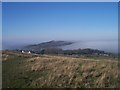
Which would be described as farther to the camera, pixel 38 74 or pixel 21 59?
pixel 21 59

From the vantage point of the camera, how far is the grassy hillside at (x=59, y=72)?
10.9 m

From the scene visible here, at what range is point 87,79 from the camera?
11.1 m

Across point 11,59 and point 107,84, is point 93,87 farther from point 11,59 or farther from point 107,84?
point 11,59

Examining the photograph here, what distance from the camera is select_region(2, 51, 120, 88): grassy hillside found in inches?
428

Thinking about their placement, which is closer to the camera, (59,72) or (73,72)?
(73,72)

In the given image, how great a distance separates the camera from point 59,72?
1205 centimetres

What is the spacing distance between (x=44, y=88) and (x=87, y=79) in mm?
1813

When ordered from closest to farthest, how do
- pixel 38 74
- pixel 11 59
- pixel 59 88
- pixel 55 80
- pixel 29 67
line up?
pixel 59 88, pixel 55 80, pixel 38 74, pixel 29 67, pixel 11 59

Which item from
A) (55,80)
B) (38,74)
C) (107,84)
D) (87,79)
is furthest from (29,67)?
(107,84)

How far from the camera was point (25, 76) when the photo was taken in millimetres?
11633

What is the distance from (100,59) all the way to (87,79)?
2.67m

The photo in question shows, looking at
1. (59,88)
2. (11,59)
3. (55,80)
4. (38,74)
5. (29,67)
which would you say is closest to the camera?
(59,88)

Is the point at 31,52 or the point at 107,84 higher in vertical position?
the point at 31,52

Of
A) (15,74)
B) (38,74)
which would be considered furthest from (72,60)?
(15,74)
